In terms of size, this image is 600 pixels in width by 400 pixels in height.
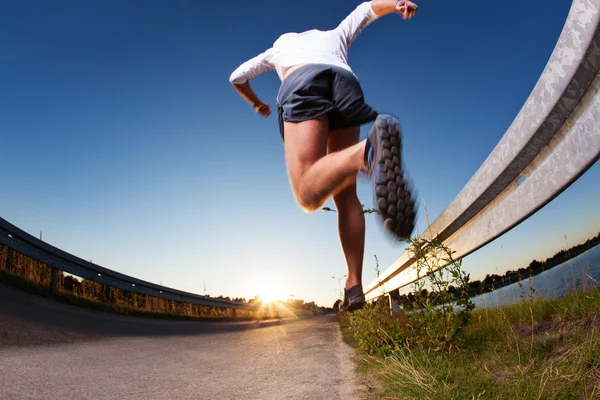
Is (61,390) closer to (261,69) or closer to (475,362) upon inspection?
(475,362)

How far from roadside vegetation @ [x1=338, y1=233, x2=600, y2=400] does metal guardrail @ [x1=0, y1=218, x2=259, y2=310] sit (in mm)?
5921

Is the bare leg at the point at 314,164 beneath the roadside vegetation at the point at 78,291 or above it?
beneath

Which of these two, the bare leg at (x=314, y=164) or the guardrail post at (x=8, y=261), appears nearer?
the bare leg at (x=314, y=164)

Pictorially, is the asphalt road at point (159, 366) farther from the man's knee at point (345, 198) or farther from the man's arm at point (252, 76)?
the man's arm at point (252, 76)

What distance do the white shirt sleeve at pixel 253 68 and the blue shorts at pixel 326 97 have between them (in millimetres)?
531

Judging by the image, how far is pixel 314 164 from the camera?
2557 mm

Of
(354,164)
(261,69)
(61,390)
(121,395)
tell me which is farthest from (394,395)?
(261,69)

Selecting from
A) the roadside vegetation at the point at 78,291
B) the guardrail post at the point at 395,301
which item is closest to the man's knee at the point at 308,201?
the guardrail post at the point at 395,301

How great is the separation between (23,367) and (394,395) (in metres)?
2.40

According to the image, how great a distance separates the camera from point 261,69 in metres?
3.36

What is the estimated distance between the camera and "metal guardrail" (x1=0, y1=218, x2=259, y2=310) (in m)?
6.38

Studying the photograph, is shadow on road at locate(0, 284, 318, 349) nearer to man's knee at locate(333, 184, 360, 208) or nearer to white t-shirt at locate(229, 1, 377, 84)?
man's knee at locate(333, 184, 360, 208)

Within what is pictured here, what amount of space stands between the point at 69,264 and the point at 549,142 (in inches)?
312

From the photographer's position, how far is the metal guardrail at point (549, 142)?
1.43 metres
